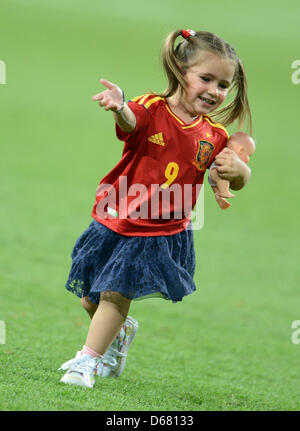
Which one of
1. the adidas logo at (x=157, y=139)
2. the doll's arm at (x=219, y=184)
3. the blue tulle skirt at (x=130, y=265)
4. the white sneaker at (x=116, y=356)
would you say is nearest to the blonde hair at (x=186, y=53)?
→ the adidas logo at (x=157, y=139)

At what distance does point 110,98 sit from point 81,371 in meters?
0.91

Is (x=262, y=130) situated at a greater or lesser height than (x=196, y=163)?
greater

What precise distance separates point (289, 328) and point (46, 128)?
16.8ft

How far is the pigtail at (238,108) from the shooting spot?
261 centimetres

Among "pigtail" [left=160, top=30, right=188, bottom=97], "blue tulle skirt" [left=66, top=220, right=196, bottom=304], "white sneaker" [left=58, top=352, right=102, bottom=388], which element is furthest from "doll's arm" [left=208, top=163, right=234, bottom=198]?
"white sneaker" [left=58, top=352, right=102, bottom=388]

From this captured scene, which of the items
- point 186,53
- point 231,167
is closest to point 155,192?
point 231,167

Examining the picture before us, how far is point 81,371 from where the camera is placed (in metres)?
2.38

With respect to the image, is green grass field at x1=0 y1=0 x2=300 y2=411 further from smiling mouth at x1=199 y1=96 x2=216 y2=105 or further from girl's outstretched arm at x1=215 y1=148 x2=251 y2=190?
smiling mouth at x1=199 y1=96 x2=216 y2=105

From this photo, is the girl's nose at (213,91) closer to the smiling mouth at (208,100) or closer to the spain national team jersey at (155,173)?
the smiling mouth at (208,100)

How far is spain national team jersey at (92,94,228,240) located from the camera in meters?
2.44

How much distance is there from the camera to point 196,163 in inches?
98.9

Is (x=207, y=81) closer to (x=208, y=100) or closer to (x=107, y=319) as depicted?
(x=208, y=100)
